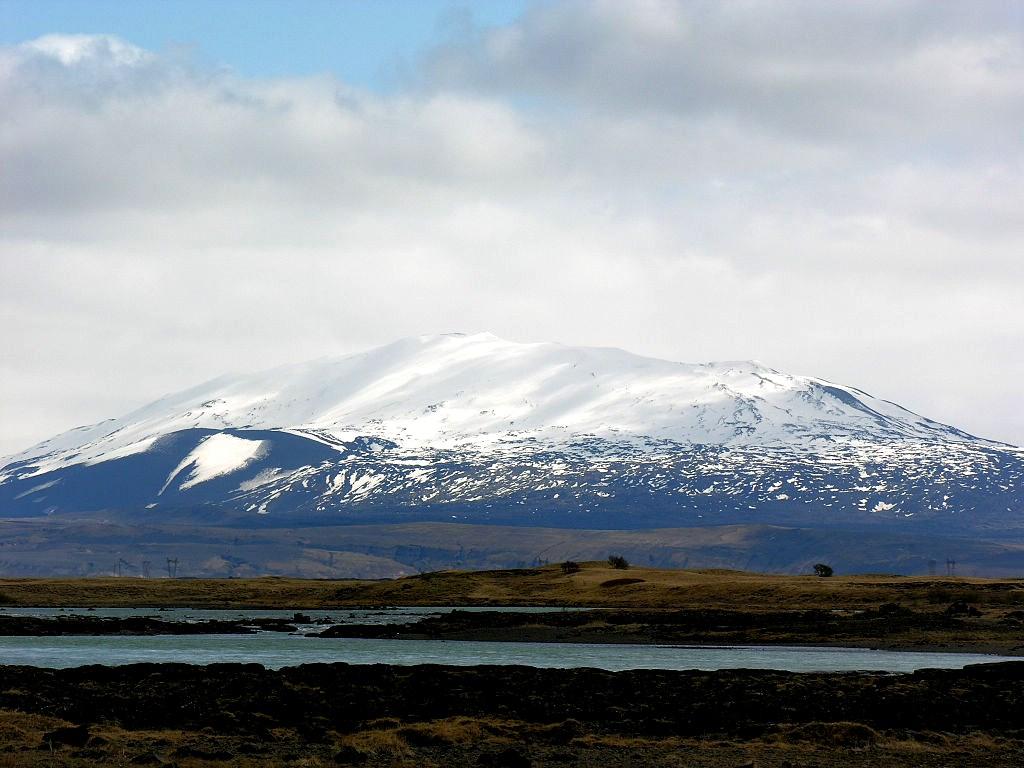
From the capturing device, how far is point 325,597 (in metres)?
176

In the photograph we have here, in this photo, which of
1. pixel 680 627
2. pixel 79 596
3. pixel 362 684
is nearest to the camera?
pixel 362 684

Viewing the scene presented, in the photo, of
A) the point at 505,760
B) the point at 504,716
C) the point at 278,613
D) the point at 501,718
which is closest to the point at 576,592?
the point at 278,613

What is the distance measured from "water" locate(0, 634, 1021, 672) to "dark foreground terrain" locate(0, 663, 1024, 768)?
1267 cm

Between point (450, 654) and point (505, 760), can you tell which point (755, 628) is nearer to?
point (450, 654)

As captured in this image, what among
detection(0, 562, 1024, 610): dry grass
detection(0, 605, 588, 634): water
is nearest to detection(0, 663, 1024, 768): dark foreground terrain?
detection(0, 605, 588, 634): water

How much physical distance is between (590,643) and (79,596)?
95356 mm

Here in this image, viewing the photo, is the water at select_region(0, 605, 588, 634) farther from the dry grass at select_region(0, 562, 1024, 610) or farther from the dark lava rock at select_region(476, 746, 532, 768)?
the dark lava rock at select_region(476, 746, 532, 768)

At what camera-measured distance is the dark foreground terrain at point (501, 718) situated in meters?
39.6

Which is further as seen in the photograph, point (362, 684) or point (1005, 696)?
point (362, 684)

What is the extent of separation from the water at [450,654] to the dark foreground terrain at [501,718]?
1267cm

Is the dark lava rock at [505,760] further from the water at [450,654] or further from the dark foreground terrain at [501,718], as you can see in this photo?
the water at [450,654]

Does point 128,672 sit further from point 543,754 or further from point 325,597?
point 325,597

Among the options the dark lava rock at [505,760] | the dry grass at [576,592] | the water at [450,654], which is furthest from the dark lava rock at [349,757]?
the dry grass at [576,592]

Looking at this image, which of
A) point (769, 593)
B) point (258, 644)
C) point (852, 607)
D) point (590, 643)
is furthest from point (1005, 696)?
point (769, 593)
